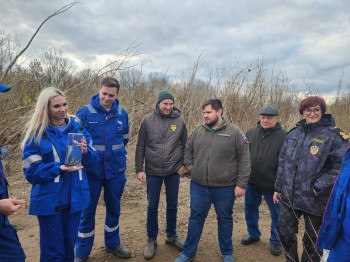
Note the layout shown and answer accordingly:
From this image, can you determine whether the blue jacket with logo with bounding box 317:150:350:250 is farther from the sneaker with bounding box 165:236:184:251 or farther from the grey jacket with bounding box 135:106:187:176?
the sneaker with bounding box 165:236:184:251

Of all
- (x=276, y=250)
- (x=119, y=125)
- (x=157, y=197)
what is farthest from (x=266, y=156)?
(x=119, y=125)

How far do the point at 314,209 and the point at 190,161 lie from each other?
4.60 feet

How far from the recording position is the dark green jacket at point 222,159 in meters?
3.12

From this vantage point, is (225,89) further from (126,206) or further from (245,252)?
(245,252)

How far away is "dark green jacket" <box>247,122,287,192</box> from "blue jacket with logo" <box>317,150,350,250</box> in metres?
1.44

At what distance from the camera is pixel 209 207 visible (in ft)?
10.6

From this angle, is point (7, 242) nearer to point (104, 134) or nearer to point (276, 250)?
point (104, 134)

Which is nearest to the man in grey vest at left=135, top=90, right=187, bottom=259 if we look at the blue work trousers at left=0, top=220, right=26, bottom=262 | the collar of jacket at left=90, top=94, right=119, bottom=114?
the collar of jacket at left=90, top=94, right=119, bottom=114

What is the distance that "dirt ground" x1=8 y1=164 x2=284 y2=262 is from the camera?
3527mm

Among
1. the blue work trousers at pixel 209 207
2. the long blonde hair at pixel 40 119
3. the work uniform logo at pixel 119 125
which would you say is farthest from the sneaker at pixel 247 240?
the long blonde hair at pixel 40 119

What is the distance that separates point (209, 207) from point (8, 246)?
2030 millimetres

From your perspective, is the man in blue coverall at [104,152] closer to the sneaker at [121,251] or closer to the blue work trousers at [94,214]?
the blue work trousers at [94,214]

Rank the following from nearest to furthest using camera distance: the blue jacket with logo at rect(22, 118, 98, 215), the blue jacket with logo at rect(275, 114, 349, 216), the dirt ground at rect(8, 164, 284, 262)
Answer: the blue jacket with logo at rect(22, 118, 98, 215) < the blue jacket with logo at rect(275, 114, 349, 216) < the dirt ground at rect(8, 164, 284, 262)

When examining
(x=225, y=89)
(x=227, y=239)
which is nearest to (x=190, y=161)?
(x=227, y=239)
